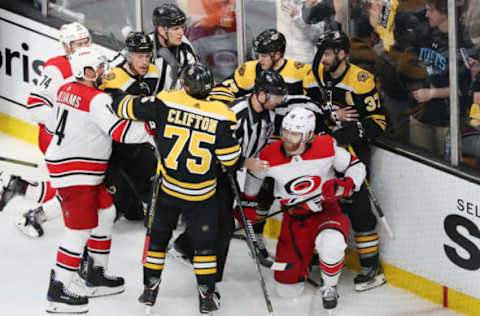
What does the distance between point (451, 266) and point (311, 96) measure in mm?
1130

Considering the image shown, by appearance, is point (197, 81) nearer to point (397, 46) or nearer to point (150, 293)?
point (150, 293)

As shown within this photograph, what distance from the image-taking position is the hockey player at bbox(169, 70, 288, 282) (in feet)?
13.5

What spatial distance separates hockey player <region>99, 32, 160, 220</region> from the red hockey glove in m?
1.02

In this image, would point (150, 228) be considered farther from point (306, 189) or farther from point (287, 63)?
point (287, 63)

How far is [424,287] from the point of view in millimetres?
4398

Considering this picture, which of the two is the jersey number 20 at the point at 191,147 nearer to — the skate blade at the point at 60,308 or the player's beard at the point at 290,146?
the player's beard at the point at 290,146

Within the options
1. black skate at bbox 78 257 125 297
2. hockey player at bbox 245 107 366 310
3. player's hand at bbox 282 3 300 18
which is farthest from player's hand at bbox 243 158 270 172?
player's hand at bbox 282 3 300 18

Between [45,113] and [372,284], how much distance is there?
1905 mm

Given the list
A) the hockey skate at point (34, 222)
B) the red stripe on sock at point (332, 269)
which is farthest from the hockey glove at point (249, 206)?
the hockey skate at point (34, 222)

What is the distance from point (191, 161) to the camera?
3.95 m

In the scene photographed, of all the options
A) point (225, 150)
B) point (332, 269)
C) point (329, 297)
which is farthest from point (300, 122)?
point (329, 297)

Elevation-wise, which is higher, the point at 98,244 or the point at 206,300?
the point at 98,244

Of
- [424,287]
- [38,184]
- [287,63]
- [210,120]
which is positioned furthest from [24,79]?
[424,287]

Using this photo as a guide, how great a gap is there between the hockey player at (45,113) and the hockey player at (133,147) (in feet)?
0.77
